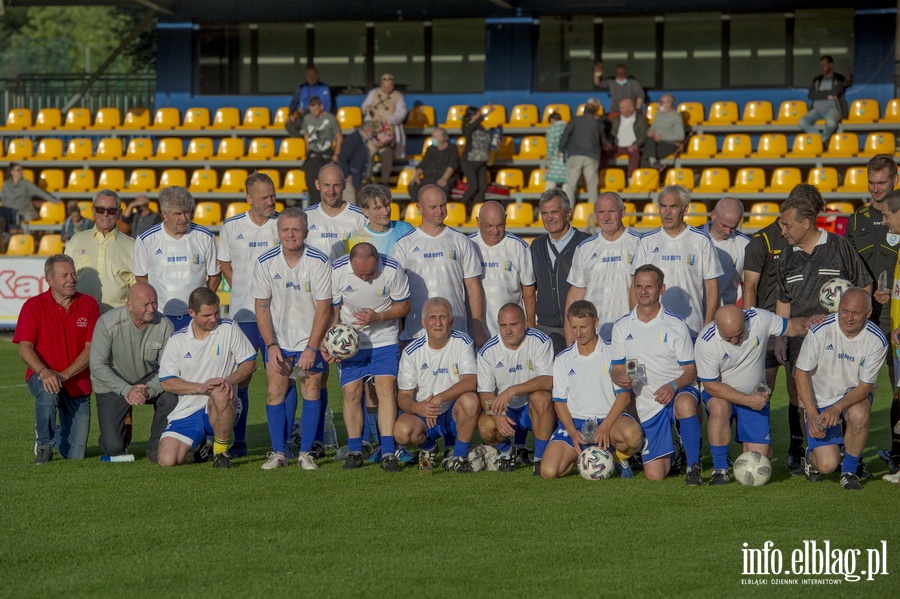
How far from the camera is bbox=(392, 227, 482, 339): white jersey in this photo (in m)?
8.77

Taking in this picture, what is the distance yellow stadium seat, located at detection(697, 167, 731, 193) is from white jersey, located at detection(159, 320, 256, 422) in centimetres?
1364

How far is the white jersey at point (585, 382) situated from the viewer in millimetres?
7980

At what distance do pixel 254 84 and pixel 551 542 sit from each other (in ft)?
63.4

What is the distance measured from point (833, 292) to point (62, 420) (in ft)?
18.4

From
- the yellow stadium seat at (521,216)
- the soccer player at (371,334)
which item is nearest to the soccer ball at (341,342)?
the soccer player at (371,334)

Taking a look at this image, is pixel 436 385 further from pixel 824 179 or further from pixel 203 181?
pixel 203 181

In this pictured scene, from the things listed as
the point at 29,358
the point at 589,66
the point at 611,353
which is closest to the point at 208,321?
the point at 29,358

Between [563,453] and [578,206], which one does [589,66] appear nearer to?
[578,206]

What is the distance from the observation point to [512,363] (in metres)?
8.27

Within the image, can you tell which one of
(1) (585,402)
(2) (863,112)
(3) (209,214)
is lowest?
(1) (585,402)

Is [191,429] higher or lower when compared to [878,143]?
lower

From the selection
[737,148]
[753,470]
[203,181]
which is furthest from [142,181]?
[753,470]

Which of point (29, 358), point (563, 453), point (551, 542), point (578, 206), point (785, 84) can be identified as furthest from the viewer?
point (785, 84)

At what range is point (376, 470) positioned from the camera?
26.9 feet
